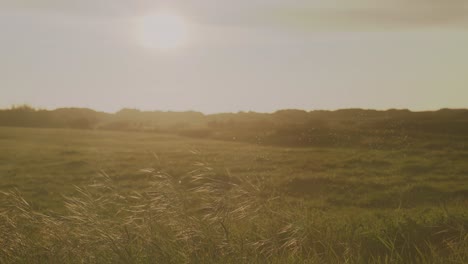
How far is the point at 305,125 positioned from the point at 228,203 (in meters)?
23.6

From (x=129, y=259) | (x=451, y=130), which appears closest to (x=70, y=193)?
(x=129, y=259)

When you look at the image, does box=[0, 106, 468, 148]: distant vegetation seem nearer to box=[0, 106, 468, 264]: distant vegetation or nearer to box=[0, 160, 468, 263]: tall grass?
box=[0, 106, 468, 264]: distant vegetation

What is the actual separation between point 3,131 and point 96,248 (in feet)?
102

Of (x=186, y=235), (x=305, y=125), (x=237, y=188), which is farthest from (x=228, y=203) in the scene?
(x=305, y=125)

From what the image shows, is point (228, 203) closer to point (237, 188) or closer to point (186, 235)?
point (237, 188)

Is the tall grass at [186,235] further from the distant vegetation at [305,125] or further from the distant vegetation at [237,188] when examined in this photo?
the distant vegetation at [305,125]

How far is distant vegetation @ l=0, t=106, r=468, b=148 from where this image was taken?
30188mm

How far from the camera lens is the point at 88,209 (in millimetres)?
10867

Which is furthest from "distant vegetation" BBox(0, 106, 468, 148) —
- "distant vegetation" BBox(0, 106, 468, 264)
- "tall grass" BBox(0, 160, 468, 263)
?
"tall grass" BBox(0, 160, 468, 263)

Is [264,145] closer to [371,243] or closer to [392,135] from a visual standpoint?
[392,135]

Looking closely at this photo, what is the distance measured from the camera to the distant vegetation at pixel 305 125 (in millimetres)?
30188

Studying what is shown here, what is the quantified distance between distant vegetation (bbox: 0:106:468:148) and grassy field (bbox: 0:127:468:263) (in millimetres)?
2114

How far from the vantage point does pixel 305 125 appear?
33.4m

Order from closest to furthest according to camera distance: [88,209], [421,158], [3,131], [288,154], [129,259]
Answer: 1. [129,259]
2. [88,209]
3. [421,158]
4. [288,154]
5. [3,131]
